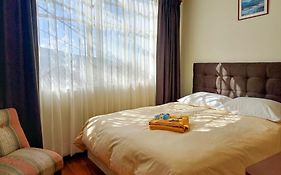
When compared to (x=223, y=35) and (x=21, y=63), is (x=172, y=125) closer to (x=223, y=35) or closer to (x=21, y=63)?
(x=21, y=63)

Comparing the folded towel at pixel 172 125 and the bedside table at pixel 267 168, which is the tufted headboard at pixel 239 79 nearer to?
the folded towel at pixel 172 125

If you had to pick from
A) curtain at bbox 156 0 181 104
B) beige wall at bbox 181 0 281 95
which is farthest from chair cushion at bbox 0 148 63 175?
beige wall at bbox 181 0 281 95

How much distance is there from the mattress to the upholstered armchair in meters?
0.42

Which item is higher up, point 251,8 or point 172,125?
point 251,8

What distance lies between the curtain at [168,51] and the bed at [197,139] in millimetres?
706

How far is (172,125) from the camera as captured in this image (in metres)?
1.95

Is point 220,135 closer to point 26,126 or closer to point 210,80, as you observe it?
point 210,80

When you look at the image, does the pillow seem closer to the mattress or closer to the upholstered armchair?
the mattress

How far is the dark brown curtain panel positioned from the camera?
7.30 ft

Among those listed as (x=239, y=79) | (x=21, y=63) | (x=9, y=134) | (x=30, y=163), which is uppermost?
(x=21, y=63)

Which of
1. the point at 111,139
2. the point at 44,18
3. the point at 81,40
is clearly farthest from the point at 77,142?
the point at 44,18

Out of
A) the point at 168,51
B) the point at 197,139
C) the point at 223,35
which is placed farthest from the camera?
the point at 168,51

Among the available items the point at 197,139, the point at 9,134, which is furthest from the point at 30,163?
the point at 197,139

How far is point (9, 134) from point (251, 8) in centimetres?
321
